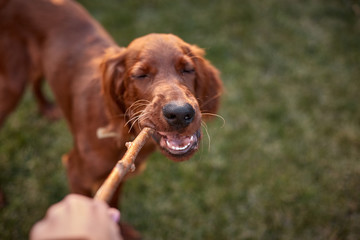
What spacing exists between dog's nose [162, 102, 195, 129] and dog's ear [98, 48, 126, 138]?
2.08ft

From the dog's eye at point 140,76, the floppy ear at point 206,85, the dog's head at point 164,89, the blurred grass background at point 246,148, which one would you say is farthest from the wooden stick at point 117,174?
the blurred grass background at point 246,148

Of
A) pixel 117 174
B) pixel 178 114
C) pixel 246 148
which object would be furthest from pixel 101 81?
pixel 246 148

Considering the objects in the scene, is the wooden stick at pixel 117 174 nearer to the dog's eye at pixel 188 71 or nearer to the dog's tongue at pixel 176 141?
the dog's tongue at pixel 176 141

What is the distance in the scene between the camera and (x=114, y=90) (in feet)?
7.85

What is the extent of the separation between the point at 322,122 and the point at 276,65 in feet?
4.20

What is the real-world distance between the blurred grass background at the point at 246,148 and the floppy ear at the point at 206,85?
828mm

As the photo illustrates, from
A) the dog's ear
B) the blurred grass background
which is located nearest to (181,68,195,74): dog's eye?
Answer: the dog's ear

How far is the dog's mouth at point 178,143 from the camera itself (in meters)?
1.97

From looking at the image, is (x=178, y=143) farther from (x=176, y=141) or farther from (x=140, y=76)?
(x=140, y=76)

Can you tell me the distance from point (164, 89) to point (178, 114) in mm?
290

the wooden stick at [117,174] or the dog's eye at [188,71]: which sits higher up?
the dog's eye at [188,71]

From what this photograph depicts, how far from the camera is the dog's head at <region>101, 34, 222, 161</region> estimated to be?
73.4 inches

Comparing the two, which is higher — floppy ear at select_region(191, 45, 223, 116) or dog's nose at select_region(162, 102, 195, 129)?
floppy ear at select_region(191, 45, 223, 116)

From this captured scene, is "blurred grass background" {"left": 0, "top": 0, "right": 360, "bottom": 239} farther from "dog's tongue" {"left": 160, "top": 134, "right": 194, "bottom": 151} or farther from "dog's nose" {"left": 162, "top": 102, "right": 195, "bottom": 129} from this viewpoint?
"dog's nose" {"left": 162, "top": 102, "right": 195, "bottom": 129}
